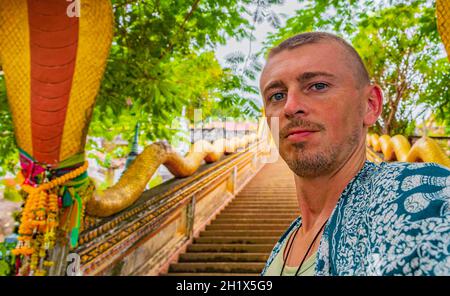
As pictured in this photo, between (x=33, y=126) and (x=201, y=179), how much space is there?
4.11 meters

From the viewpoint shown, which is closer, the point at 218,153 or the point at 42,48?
the point at 42,48

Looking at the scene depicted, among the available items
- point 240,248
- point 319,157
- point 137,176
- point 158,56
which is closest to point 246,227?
point 240,248

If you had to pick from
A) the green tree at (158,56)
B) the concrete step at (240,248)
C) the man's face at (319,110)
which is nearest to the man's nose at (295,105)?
the man's face at (319,110)

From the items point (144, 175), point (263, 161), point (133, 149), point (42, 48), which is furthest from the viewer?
point (263, 161)

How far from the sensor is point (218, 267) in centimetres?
434

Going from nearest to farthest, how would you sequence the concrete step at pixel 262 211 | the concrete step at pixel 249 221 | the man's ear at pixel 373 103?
1. the man's ear at pixel 373 103
2. the concrete step at pixel 249 221
3. the concrete step at pixel 262 211

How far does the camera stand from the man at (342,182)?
2.07 ft

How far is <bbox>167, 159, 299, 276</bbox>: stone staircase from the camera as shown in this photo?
4.35 meters

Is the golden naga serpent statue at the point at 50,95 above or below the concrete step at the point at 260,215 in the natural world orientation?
above

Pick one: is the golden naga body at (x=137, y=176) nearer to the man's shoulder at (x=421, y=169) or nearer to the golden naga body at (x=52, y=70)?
the golden naga body at (x=52, y=70)

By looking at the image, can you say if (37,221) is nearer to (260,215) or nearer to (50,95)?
(50,95)

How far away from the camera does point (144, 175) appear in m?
3.53

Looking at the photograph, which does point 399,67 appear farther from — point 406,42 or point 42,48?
point 42,48
